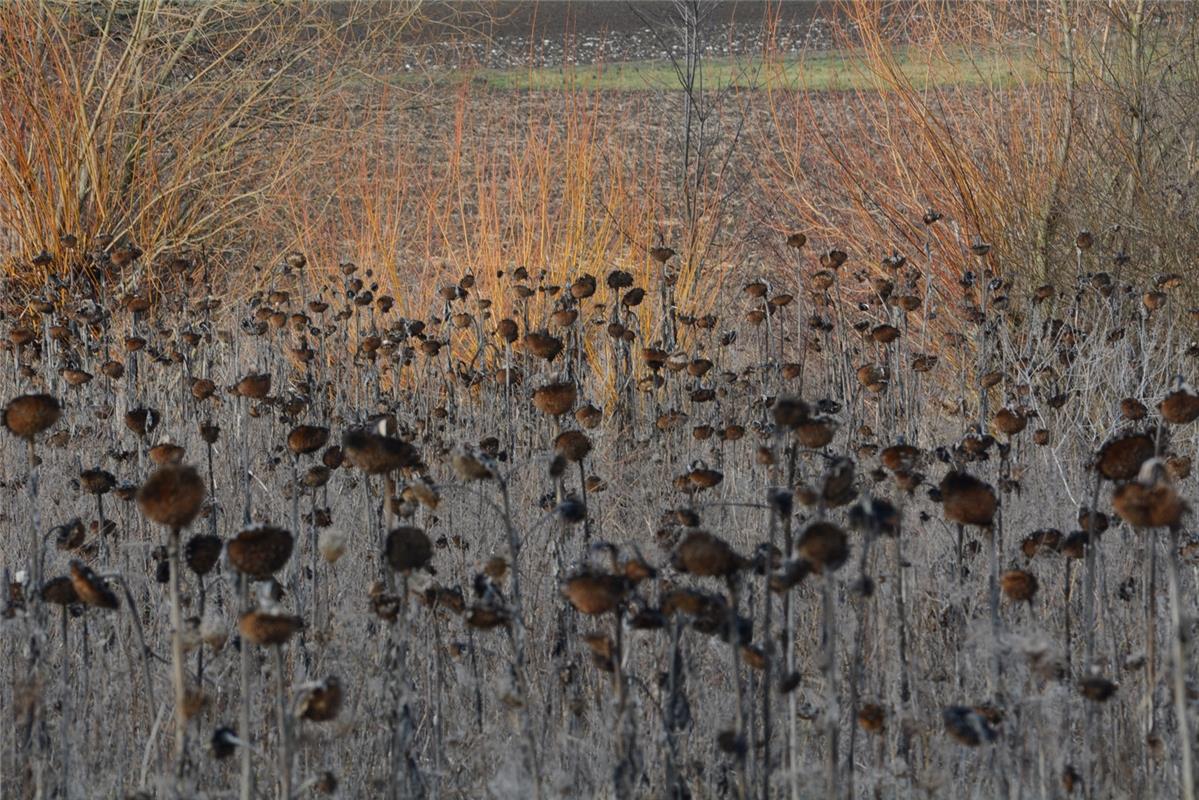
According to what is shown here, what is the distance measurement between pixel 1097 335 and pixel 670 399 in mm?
1642

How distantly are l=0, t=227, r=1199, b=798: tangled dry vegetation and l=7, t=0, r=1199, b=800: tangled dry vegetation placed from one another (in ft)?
0.05

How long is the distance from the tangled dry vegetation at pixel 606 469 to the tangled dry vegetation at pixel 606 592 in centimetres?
1

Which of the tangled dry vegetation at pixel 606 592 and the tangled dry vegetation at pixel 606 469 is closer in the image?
the tangled dry vegetation at pixel 606 592

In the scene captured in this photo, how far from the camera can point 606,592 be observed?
1.68 metres

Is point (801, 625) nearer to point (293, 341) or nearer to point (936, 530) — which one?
point (936, 530)

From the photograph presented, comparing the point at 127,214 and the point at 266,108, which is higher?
the point at 266,108

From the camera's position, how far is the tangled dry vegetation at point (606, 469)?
75.9 inches

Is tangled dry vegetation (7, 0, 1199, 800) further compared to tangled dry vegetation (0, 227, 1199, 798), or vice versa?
tangled dry vegetation (7, 0, 1199, 800)

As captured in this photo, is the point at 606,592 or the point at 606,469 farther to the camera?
the point at 606,469

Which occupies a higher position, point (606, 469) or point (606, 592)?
point (606, 592)

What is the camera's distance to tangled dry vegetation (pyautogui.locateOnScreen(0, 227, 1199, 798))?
1795 mm

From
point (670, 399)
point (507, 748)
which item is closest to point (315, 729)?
point (507, 748)

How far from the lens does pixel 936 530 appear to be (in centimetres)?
366

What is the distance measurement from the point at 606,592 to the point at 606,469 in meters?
2.92
